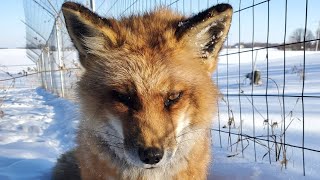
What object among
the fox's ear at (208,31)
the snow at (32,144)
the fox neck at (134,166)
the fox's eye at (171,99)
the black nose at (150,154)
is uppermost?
the fox's ear at (208,31)

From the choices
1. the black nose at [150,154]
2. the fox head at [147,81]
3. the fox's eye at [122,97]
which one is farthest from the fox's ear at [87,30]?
the black nose at [150,154]

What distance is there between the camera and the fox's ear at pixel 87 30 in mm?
2262

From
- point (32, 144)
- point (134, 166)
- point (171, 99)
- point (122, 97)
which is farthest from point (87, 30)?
point (32, 144)

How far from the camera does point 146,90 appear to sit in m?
2.23

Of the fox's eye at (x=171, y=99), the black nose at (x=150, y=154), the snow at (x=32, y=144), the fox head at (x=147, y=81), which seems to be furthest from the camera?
the snow at (x=32, y=144)

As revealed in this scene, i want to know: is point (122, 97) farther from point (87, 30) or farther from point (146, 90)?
point (87, 30)

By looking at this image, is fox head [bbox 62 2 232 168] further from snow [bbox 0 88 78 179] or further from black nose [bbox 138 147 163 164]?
snow [bbox 0 88 78 179]

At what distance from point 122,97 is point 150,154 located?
488 mm

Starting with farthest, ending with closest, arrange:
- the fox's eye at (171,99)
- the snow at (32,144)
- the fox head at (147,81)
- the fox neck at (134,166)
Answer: the snow at (32,144) → the fox neck at (134,166) → the fox's eye at (171,99) → the fox head at (147,81)

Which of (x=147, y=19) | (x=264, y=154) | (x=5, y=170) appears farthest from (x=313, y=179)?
(x=5, y=170)

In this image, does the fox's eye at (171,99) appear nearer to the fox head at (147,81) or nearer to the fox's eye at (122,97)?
the fox head at (147,81)

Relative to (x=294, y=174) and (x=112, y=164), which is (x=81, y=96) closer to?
(x=112, y=164)

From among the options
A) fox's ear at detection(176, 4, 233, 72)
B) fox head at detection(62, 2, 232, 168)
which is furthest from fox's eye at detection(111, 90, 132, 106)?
fox's ear at detection(176, 4, 233, 72)

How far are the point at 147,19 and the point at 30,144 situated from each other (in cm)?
311
